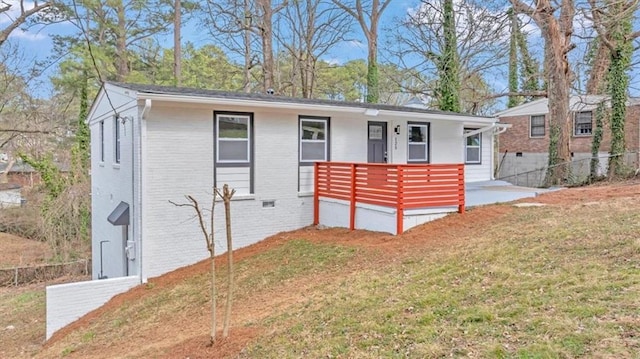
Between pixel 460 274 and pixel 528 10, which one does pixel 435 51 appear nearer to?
pixel 528 10

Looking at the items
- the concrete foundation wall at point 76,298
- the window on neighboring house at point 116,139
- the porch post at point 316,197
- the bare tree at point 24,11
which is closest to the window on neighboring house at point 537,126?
the porch post at point 316,197

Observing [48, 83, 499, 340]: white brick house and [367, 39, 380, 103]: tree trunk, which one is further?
[367, 39, 380, 103]: tree trunk

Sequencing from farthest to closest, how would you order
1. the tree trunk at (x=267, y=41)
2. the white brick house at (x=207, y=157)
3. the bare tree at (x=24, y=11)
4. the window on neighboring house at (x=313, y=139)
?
the tree trunk at (x=267, y=41)
the bare tree at (x=24, y=11)
the window on neighboring house at (x=313, y=139)
the white brick house at (x=207, y=157)

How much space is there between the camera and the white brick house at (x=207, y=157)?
916 centimetres

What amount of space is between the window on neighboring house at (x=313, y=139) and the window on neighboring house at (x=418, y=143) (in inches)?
123

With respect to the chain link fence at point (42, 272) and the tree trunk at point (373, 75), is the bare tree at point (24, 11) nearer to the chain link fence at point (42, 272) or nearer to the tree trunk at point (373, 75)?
the chain link fence at point (42, 272)

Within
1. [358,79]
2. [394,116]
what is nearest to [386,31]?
[358,79]

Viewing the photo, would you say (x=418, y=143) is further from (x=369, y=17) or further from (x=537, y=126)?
(x=369, y=17)

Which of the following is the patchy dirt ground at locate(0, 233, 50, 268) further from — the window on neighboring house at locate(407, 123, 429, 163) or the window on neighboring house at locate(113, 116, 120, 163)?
the window on neighboring house at locate(407, 123, 429, 163)

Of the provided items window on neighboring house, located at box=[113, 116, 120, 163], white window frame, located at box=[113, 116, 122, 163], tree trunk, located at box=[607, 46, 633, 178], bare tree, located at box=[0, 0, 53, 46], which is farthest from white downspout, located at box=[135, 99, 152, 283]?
→ tree trunk, located at box=[607, 46, 633, 178]

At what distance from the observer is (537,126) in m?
23.2

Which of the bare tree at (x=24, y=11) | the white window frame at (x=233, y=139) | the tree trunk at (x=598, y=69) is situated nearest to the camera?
the white window frame at (x=233, y=139)

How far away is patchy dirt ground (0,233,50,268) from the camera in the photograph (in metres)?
17.4

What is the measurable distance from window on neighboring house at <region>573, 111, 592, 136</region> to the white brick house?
12.9 metres
